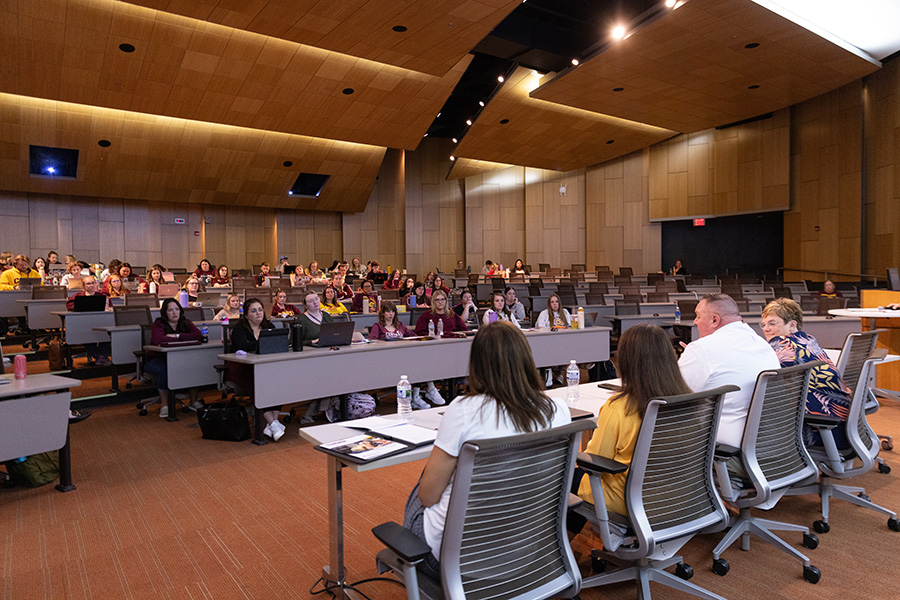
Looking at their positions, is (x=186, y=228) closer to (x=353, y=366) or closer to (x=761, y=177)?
(x=353, y=366)

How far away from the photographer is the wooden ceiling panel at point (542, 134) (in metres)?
14.0

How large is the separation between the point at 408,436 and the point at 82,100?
12.1 m

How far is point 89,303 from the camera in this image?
7.32 meters

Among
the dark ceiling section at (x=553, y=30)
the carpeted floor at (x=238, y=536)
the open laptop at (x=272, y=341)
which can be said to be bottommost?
the carpeted floor at (x=238, y=536)

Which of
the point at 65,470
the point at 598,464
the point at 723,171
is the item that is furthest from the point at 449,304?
the point at 723,171

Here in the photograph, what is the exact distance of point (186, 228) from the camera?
56.3ft

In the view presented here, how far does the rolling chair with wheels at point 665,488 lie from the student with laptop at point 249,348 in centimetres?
345

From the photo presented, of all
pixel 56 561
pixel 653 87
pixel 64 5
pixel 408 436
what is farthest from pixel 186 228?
pixel 408 436

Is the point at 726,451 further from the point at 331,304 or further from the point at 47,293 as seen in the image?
the point at 47,293

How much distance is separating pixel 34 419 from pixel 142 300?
483cm

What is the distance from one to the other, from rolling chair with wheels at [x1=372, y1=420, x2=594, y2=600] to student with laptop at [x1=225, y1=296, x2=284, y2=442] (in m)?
3.55

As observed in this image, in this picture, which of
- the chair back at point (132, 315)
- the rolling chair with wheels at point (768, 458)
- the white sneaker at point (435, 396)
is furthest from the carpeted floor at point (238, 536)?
the chair back at point (132, 315)

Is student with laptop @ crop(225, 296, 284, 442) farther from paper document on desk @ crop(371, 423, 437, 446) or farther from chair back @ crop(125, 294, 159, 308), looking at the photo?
chair back @ crop(125, 294, 159, 308)

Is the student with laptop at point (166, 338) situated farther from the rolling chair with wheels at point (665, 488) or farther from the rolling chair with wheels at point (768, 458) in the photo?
the rolling chair with wheels at point (768, 458)
